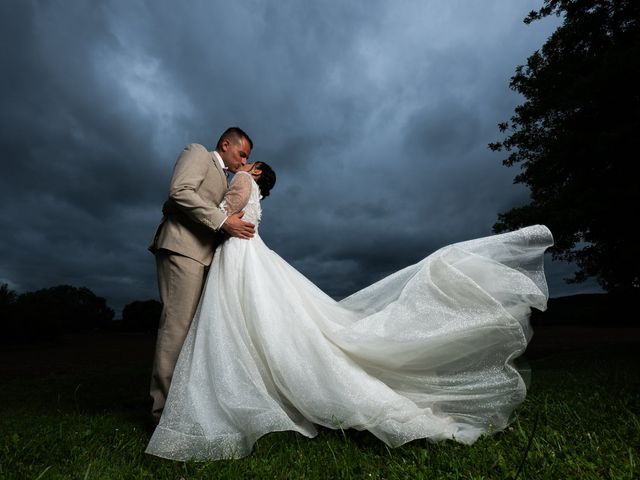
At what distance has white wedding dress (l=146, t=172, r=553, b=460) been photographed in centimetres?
328

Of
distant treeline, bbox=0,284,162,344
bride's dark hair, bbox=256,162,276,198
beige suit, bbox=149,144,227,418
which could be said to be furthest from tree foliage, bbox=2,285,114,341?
bride's dark hair, bbox=256,162,276,198

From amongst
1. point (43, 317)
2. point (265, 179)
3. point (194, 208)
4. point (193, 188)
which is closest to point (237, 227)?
point (194, 208)

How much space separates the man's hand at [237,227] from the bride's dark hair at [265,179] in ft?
2.12

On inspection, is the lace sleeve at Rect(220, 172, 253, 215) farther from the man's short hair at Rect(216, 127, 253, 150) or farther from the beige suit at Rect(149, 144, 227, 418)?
the man's short hair at Rect(216, 127, 253, 150)

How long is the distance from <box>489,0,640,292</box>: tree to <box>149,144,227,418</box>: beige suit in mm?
8356

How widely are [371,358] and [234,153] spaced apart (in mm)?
2686

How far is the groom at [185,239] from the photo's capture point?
4.14 meters

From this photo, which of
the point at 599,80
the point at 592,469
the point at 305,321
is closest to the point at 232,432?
the point at 305,321

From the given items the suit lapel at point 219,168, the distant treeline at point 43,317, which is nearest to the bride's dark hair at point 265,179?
the suit lapel at point 219,168

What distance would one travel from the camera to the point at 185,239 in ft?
14.3

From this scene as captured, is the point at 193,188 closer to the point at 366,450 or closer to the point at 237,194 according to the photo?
the point at 237,194

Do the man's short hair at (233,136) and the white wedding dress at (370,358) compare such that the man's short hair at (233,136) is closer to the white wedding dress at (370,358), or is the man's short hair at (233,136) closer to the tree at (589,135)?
the white wedding dress at (370,358)

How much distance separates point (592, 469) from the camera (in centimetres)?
286

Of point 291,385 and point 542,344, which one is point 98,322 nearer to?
point 542,344
